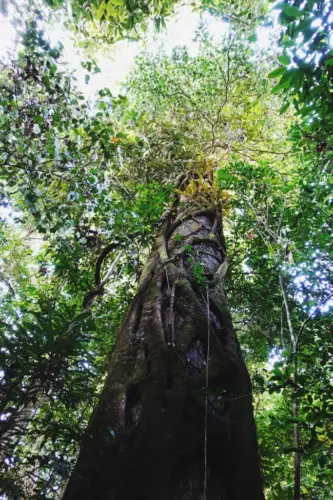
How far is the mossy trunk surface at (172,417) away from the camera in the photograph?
5.43ft

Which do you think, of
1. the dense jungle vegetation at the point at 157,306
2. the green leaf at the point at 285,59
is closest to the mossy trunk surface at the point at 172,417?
the dense jungle vegetation at the point at 157,306

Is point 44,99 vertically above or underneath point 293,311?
above

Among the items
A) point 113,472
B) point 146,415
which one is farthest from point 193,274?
point 113,472

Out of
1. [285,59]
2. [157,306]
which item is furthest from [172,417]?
[285,59]

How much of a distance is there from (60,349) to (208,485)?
987 millimetres

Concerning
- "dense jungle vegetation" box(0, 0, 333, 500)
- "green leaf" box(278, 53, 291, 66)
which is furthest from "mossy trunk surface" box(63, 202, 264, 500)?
"green leaf" box(278, 53, 291, 66)

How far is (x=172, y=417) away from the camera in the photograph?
181cm

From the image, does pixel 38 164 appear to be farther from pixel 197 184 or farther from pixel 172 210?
pixel 197 184

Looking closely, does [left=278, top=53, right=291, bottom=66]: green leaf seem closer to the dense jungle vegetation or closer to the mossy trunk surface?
the dense jungle vegetation

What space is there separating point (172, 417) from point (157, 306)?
0.95 metres

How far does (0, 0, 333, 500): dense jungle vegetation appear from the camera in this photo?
Answer: 5.49 feet

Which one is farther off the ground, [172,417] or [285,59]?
[285,59]

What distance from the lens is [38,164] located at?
8.70 ft

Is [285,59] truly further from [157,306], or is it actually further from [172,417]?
[172,417]
